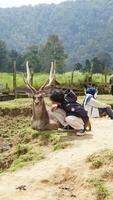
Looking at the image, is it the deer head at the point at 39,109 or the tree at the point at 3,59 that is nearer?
the deer head at the point at 39,109

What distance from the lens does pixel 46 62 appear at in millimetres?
78188

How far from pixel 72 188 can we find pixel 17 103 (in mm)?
12990

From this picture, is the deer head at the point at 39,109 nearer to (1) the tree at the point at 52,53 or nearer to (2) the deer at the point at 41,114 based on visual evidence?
(2) the deer at the point at 41,114

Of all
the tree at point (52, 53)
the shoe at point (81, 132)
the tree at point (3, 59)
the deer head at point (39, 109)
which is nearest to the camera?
the shoe at point (81, 132)

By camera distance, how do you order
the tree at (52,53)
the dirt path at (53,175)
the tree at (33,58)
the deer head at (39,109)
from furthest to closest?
the tree at (52,53) → the tree at (33,58) → the deer head at (39,109) → the dirt path at (53,175)

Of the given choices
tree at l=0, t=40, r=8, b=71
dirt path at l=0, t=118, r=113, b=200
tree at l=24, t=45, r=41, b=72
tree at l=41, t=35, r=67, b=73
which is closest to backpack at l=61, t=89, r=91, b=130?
dirt path at l=0, t=118, r=113, b=200

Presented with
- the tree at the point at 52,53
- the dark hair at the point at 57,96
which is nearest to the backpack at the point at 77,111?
the dark hair at the point at 57,96

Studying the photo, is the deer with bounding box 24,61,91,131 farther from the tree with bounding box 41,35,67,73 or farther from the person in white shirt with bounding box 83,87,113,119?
the tree with bounding box 41,35,67,73

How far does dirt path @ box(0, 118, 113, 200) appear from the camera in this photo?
7.34 meters

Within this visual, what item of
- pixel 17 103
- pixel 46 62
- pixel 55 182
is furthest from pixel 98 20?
pixel 55 182

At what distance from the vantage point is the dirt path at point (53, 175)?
289 inches

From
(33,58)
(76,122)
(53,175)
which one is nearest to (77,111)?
(76,122)

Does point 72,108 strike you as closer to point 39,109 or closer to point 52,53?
point 39,109

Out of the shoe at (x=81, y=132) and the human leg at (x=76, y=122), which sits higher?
the human leg at (x=76, y=122)
